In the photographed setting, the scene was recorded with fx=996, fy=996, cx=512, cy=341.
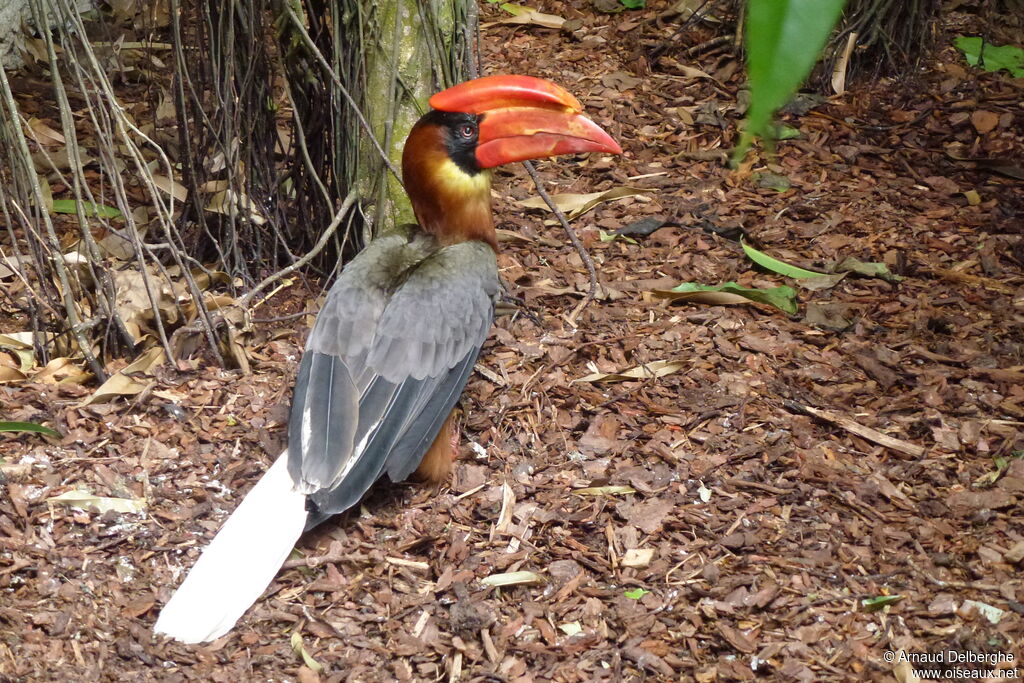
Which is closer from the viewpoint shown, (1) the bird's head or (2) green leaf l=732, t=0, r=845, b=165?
(2) green leaf l=732, t=0, r=845, b=165

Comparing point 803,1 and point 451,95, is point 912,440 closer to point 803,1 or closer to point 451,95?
point 451,95

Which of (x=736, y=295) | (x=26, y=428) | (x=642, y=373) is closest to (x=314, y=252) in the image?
(x=26, y=428)

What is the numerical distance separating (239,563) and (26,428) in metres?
1.17

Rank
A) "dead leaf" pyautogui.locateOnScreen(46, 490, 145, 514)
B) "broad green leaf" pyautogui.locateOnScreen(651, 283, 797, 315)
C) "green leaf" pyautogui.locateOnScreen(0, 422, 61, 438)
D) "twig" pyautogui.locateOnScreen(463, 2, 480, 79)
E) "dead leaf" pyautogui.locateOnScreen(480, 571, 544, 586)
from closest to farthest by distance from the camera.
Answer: "dead leaf" pyautogui.locateOnScreen(480, 571, 544, 586)
"dead leaf" pyautogui.locateOnScreen(46, 490, 145, 514)
"green leaf" pyautogui.locateOnScreen(0, 422, 61, 438)
"twig" pyautogui.locateOnScreen(463, 2, 480, 79)
"broad green leaf" pyautogui.locateOnScreen(651, 283, 797, 315)

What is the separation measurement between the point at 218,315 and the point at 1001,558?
125 inches

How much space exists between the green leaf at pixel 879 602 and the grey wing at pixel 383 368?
160 centimetres

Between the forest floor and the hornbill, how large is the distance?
0.19 m

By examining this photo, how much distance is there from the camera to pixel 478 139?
163 inches

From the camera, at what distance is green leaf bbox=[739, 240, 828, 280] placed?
480 cm

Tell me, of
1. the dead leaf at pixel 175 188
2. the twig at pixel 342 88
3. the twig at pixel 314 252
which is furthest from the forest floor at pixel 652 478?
the dead leaf at pixel 175 188

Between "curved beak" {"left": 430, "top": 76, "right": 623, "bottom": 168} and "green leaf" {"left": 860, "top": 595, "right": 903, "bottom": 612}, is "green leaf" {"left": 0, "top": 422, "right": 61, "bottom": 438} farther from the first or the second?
"green leaf" {"left": 860, "top": 595, "right": 903, "bottom": 612}

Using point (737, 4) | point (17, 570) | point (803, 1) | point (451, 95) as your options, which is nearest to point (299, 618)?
point (17, 570)

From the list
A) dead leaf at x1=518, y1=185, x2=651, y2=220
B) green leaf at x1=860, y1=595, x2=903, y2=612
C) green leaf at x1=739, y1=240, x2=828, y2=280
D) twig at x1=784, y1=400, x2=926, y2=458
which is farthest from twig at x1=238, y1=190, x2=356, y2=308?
green leaf at x1=860, y1=595, x2=903, y2=612

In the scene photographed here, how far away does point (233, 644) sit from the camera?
3.19 metres
